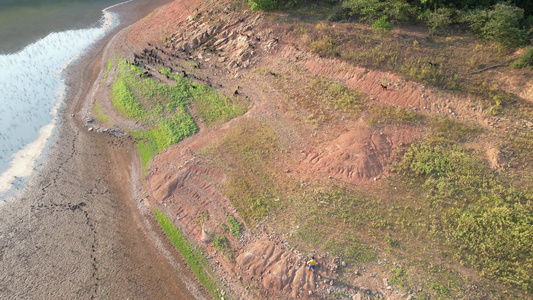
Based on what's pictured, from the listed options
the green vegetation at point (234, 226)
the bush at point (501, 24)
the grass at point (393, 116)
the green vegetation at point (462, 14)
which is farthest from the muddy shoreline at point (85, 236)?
the bush at point (501, 24)

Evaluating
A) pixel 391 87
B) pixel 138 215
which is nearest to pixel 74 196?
pixel 138 215

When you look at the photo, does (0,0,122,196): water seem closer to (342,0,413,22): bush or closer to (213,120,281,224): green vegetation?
(213,120,281,224): green vegetation

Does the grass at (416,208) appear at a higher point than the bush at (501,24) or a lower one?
lower

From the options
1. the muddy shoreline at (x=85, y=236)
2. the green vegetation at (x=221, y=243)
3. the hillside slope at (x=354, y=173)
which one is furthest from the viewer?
the green vegetation at (x=221, y=243)

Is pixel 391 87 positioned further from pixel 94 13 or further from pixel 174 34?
pixel 94 13

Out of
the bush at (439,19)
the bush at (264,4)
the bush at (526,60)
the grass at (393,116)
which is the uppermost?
the bush at (264,4)

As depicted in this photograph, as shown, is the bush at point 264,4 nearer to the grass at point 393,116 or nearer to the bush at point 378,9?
the bush at point 378,9

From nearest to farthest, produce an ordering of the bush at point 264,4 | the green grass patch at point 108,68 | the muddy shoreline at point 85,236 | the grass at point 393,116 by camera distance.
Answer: the muddy shoreline at point 85,236, the grass at point 393,116, the bush at point 264,4, the green grass patch at point 108,68

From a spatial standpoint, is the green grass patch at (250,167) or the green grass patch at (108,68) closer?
the green grass patch at (250,167)
